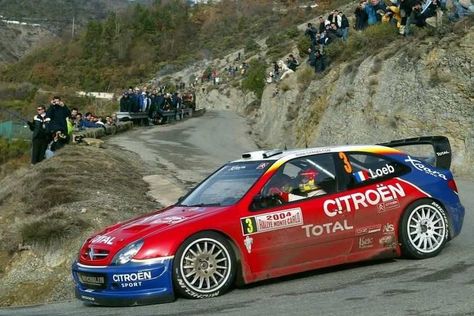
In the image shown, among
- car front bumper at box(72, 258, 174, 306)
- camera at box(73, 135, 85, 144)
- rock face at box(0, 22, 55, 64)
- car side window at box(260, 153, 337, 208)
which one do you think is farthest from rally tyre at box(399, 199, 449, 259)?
rock face at box(0, 22, 55, 64)

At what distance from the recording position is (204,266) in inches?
278

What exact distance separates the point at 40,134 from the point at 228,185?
11342 millimetres

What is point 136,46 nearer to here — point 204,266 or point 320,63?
point 320,63

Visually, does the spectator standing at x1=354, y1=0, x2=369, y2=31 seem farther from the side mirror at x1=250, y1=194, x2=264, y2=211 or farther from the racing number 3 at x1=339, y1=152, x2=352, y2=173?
the side mirror at x1=250, y1=194, x2=264, y2=211

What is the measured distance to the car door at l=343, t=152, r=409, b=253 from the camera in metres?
7.82

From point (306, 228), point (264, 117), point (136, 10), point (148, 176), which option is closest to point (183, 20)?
point (136, 10)

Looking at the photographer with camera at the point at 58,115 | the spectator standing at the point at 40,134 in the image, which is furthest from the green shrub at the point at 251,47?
the photographer with camera at the point at 58,115

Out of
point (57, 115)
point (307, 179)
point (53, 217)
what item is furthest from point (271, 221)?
point (57, 115)

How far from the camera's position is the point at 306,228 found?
7.49m

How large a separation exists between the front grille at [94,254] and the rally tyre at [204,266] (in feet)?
2.42

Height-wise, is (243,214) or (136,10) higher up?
(136,10)

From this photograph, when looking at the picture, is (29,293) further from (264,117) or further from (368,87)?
(264,117)

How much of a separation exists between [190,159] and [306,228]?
50.7 ft

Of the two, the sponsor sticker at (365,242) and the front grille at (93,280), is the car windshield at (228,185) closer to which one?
the sponsor sticker at (365,242)
